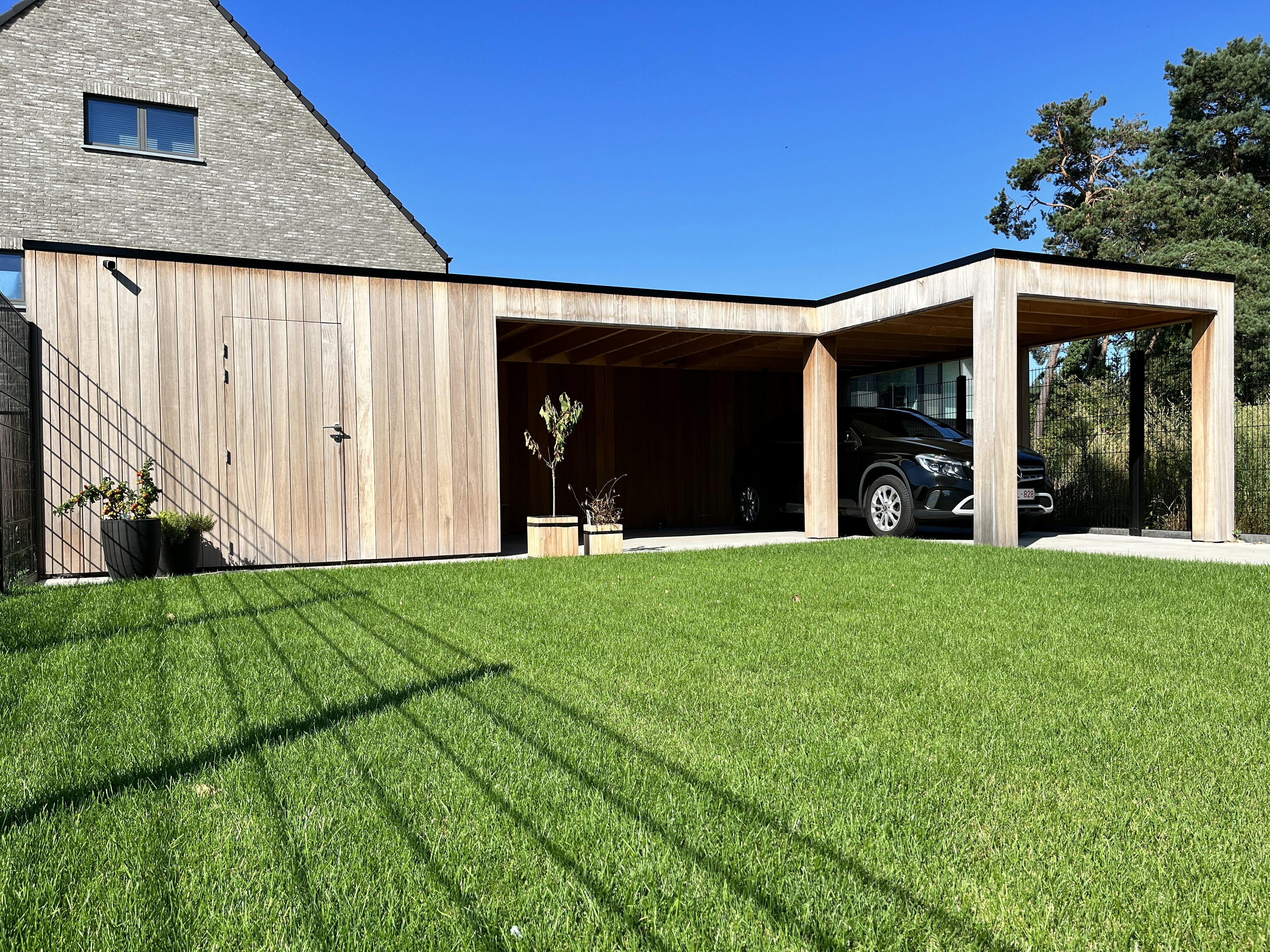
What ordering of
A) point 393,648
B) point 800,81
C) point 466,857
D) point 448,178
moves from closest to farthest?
point 466,857, point 393,648, point 448,178, point 800,81

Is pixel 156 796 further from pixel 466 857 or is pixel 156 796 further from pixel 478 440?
pixel 478 440

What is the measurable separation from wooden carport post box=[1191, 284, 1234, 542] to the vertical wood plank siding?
24.9ft

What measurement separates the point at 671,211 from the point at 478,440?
55.1 feet

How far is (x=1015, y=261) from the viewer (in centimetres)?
875

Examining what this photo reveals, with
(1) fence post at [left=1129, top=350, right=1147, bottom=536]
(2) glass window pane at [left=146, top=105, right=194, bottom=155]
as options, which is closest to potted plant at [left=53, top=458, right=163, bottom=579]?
(2) glass window pane at [left=146, top=105, right=194, bottom=155]

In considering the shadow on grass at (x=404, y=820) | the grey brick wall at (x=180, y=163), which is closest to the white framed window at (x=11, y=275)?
the grey brick wall at (x=180, y=163)

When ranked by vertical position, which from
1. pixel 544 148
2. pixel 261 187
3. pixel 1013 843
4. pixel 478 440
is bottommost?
pixel 1013 843

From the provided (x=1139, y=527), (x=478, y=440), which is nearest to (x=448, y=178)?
(x=478, y=440)

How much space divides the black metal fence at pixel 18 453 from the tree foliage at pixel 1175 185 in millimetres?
23320

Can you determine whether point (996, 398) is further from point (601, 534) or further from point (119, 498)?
point (119, 498)

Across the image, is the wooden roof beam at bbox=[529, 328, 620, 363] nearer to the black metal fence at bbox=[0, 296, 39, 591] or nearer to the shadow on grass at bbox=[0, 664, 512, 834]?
the black metal fence at bbox=[0, 296, 39, 591]

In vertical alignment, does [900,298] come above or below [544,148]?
below

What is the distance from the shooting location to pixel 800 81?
19906 mm

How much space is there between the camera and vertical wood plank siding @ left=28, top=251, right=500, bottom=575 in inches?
303
